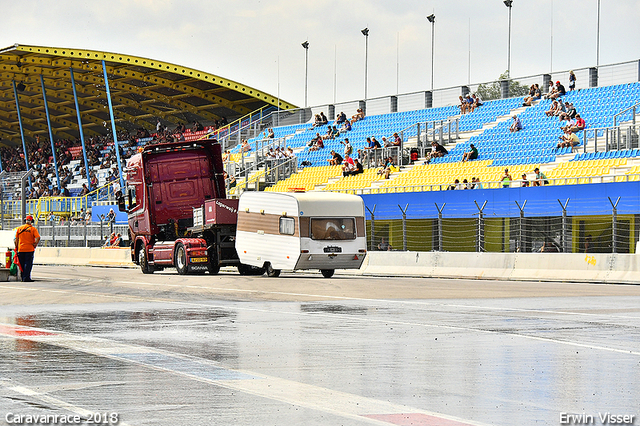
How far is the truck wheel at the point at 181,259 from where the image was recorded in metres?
30.9

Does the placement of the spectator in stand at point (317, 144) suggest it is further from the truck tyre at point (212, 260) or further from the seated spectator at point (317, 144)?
the truck tyre at point (212, 260)

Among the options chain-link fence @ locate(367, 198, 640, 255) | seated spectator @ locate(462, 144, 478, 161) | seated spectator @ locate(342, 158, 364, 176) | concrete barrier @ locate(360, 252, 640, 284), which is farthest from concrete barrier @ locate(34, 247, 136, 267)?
seated spectator @ locate(462, 144, 478, 161)

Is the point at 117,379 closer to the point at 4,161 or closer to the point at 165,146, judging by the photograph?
the point at 165,146

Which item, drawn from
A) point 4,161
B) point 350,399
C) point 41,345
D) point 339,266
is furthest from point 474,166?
point 4,161

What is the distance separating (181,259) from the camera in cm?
3138

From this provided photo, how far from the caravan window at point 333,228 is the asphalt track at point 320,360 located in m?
9.65

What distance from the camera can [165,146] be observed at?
3173cm

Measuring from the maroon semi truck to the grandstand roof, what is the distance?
30014mm

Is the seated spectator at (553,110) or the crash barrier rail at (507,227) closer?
the crash barrier rail at (507,227)

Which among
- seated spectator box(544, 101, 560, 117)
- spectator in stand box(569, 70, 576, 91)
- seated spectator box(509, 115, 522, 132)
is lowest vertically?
seated spectator box(509, 115, 522, 132)

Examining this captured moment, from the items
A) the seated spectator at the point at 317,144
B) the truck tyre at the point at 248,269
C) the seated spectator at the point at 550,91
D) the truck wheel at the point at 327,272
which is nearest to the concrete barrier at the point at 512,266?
the truck wheel at the point at 327,272

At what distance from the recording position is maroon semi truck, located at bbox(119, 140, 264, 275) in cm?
3097

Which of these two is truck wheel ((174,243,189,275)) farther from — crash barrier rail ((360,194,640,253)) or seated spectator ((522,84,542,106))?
seated spectator ((522,84,542,106))

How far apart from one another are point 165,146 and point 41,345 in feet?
68.9
